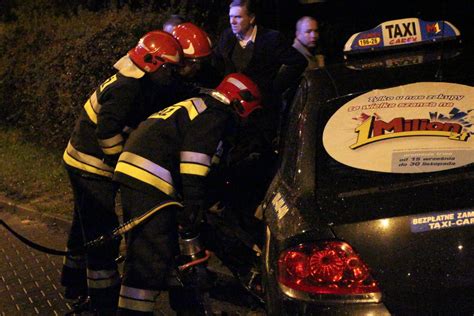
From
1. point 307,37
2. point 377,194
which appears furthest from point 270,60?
point 377,194

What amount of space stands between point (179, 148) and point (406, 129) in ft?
4.31

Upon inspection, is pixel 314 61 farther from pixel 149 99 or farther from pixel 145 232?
pixel 145 232

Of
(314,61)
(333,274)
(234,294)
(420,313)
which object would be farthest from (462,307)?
(314,61)

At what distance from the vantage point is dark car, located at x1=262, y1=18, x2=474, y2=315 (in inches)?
111

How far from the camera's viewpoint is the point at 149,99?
4980 millimetres

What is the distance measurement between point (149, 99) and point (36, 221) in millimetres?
3369

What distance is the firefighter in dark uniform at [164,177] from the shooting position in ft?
13.4

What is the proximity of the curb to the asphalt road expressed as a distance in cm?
1

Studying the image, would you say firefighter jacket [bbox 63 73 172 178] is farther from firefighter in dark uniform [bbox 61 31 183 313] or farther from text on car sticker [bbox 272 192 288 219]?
text on car sticker [bbox 272 192 288 219]

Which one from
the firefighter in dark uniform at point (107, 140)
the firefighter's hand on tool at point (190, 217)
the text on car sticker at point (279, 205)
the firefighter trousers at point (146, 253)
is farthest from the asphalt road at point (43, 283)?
the text on car sticker at point (279, 205)

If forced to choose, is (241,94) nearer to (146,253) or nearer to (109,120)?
(109,120)

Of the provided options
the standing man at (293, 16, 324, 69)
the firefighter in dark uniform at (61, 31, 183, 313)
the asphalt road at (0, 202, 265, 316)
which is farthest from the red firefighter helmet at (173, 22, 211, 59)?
the standing man at (293, 16, 324, 69)

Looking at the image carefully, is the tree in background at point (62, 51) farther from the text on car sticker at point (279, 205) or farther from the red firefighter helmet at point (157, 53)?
the text on car sticker at point (279, 205)

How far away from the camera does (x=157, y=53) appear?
4684mm
